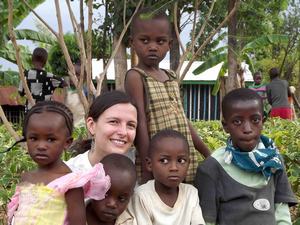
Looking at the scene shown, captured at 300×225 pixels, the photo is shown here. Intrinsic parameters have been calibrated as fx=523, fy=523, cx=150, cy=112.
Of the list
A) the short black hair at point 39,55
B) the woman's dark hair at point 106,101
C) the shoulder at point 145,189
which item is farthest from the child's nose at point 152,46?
the short black hair at point 39,55

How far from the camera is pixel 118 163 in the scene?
230 cm

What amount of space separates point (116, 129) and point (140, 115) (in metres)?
0.19

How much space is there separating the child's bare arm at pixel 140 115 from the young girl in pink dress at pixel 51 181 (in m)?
0.41

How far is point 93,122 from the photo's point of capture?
8.32 feet

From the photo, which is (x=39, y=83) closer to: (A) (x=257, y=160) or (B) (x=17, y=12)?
(A) (x=257, y=160)

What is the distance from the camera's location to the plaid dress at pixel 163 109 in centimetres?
259

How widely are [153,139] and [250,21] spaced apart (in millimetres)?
6781

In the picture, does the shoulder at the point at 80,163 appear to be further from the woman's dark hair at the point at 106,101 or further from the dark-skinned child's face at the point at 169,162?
the dark-skinned child's face at the point at 169,162

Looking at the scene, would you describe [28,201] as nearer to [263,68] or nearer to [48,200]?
[48,200]

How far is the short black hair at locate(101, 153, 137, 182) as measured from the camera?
89.7 inches

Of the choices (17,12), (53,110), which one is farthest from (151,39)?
(17,12)

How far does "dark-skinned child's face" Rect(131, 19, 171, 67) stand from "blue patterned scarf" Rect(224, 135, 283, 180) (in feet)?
1.92

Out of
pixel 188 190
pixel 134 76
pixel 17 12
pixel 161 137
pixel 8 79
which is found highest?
pixel 17 12

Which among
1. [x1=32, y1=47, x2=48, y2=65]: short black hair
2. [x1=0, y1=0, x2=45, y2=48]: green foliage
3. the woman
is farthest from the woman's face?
[x1=0, y1=0, x2=45, y2=48]: green foliage
